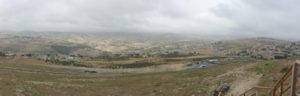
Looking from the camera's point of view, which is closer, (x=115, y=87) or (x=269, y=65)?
(x=269, y=65)

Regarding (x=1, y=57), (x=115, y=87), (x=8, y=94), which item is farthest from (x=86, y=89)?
(x=1, y=57)

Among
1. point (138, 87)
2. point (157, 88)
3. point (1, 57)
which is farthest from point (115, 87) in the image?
point (1, 57)

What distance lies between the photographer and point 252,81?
39938 millimetres

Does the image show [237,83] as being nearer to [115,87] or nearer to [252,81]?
[252,81]

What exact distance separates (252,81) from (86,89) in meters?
19.6

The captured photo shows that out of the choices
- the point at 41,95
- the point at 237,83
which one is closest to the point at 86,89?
the point at 41,95

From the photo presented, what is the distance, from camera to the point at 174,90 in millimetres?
44031

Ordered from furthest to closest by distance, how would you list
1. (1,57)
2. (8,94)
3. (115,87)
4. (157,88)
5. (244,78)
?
Answer: (1,57)
(115,87)
(157,88)
(244,78)
(8,94)

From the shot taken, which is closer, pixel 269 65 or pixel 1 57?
pixel 269 65

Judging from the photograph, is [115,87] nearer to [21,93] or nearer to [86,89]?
[86,89]

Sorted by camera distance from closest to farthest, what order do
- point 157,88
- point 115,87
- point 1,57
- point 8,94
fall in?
point 8,94, point 157,88, point 115,87, point 1,57

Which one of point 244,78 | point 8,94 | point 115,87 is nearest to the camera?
point 8,94

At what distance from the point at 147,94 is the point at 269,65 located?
47.5 feet

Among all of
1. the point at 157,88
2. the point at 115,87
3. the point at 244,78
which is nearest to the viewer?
the point at 244,78
